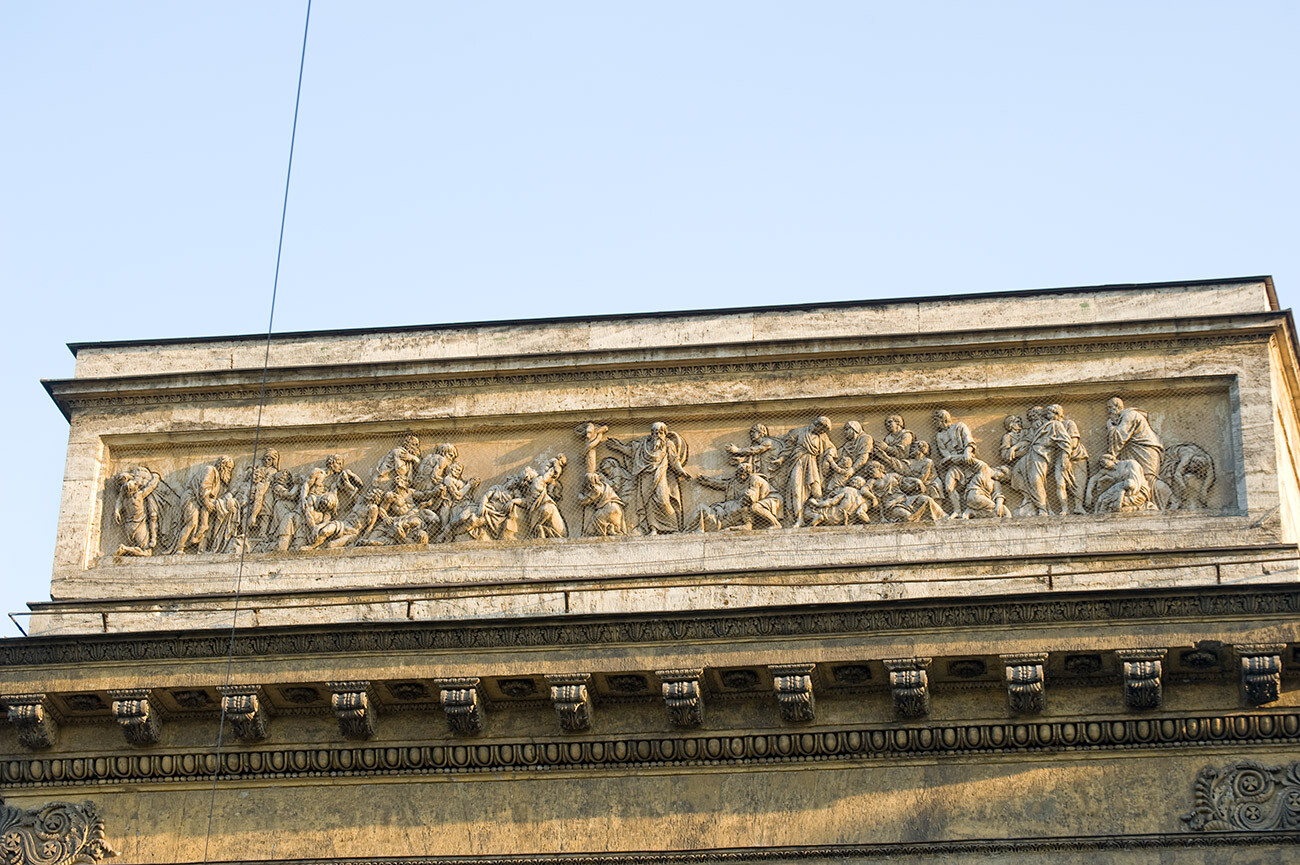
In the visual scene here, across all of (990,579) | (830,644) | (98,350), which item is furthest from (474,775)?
(98,350)

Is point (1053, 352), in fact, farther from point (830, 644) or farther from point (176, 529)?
point (176, 529)

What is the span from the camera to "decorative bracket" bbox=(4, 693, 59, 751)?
19.5 meters

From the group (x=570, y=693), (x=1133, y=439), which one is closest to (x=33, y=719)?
(x=570, y=693)

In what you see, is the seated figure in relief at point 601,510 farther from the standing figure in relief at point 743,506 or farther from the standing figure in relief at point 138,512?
the standing figure in relief at point 138,512

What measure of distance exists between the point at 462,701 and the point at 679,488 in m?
2.80

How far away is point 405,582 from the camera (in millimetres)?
20547

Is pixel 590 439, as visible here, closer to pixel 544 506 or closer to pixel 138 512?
pixel 544 506

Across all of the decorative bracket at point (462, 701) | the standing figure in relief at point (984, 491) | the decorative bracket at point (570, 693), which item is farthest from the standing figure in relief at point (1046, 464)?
the decorative bracket at point (462, 701)

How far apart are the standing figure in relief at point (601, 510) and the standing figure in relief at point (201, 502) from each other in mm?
3101

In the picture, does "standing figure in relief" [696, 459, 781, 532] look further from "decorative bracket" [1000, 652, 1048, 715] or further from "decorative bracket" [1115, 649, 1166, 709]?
"decorative bracket" [1115, 649, 1166, 709]

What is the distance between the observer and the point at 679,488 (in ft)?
68.2

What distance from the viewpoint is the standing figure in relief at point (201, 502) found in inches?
837

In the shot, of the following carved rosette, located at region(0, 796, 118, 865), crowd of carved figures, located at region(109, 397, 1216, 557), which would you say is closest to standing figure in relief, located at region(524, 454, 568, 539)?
crowd of carved figures, located at region(109, 397, 1216, 557)

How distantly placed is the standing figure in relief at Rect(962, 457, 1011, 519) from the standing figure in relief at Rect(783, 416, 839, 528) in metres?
1.11
